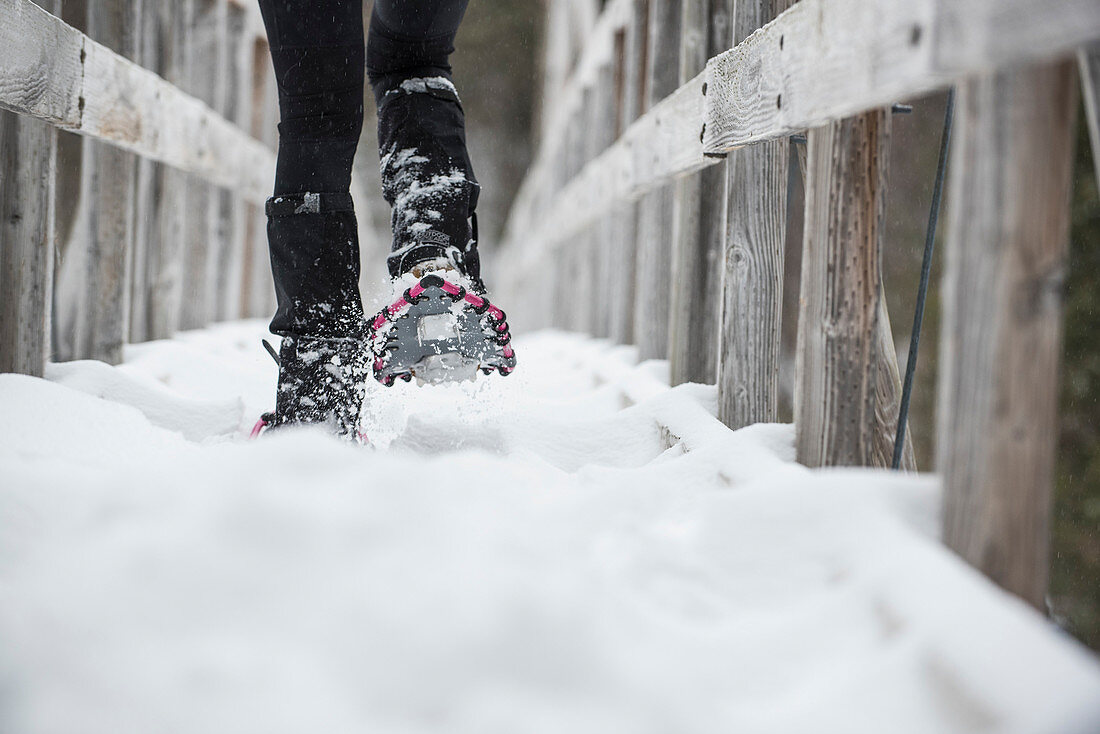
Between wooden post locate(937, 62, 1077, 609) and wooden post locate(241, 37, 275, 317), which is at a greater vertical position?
wooden post locate(241, 37, 275, 317)

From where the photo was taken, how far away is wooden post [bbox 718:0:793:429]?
1.66 meters

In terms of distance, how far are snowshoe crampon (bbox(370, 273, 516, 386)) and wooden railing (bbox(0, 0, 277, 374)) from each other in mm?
804

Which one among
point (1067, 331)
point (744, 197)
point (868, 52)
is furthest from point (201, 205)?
point (1067, 331)

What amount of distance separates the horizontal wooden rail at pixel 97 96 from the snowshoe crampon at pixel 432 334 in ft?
2.67

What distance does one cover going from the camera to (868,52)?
1.08 metres

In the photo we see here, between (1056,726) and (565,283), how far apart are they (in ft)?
18.8

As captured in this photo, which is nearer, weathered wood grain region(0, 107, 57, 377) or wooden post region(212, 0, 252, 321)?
weathered wood grain region(0, 107, 57, 377)

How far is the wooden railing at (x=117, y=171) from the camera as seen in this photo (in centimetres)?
187

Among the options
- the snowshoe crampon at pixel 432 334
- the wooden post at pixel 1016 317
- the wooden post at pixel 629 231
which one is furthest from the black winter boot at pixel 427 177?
the wooden post at pixel 629 231

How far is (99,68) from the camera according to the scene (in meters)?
2.18

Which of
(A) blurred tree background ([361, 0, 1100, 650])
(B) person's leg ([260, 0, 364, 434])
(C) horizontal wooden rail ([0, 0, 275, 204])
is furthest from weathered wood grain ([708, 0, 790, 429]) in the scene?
(C) horizontal wooden rail ([0, 0, 275, 204])

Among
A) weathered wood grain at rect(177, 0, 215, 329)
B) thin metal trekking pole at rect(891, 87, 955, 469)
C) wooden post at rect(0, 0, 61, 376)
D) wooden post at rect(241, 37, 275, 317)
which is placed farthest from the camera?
wooden post at rect(241, 37, 275, 317)

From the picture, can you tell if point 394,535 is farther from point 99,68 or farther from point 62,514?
point 99,68

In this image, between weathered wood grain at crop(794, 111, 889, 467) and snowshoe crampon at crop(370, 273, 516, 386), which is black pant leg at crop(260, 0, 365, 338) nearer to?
snowshoe crampon at crop(370, 273, 516, 386)
